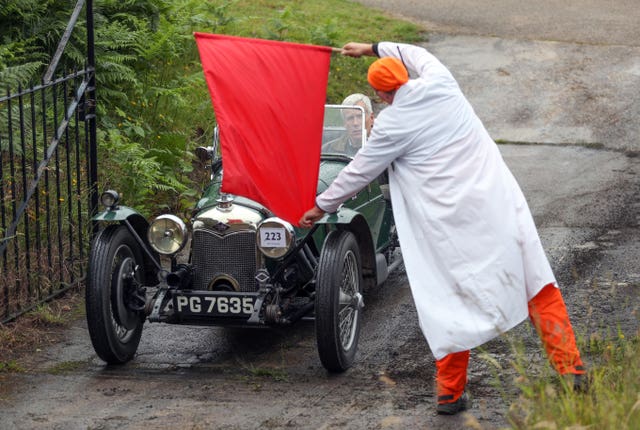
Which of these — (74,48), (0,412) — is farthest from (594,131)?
(0,412)

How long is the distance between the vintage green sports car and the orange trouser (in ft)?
3.10

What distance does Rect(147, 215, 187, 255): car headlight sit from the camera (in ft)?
22.4

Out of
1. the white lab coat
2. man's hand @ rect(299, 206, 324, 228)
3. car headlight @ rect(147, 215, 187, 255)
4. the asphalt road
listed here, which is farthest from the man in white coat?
car headlight @ rect(147, 215, 187, 255)

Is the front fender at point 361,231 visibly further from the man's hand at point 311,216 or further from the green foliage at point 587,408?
the green foliage at point 587,408

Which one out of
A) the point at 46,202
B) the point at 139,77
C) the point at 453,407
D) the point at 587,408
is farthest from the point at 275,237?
the point at 139,77

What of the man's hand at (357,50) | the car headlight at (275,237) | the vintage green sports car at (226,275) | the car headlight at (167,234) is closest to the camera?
the man's hand at (357,50)

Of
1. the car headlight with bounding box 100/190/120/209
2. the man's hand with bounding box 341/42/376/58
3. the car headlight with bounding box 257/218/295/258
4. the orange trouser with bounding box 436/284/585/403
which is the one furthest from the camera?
the car headlight with bounding box 100/190/120/209

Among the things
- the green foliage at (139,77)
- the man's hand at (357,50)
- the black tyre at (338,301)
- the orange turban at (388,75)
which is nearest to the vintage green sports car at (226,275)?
the black tyre at (338,301)

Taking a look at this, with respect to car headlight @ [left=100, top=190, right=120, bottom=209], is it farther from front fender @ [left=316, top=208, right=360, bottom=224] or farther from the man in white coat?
the man in white coat

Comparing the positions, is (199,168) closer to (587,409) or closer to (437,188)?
(437,188)

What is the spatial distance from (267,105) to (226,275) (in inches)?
47.5

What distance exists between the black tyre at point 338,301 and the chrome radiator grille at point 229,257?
56 cm

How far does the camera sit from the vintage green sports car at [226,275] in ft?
21.4

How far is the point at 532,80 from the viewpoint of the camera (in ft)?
49.9
